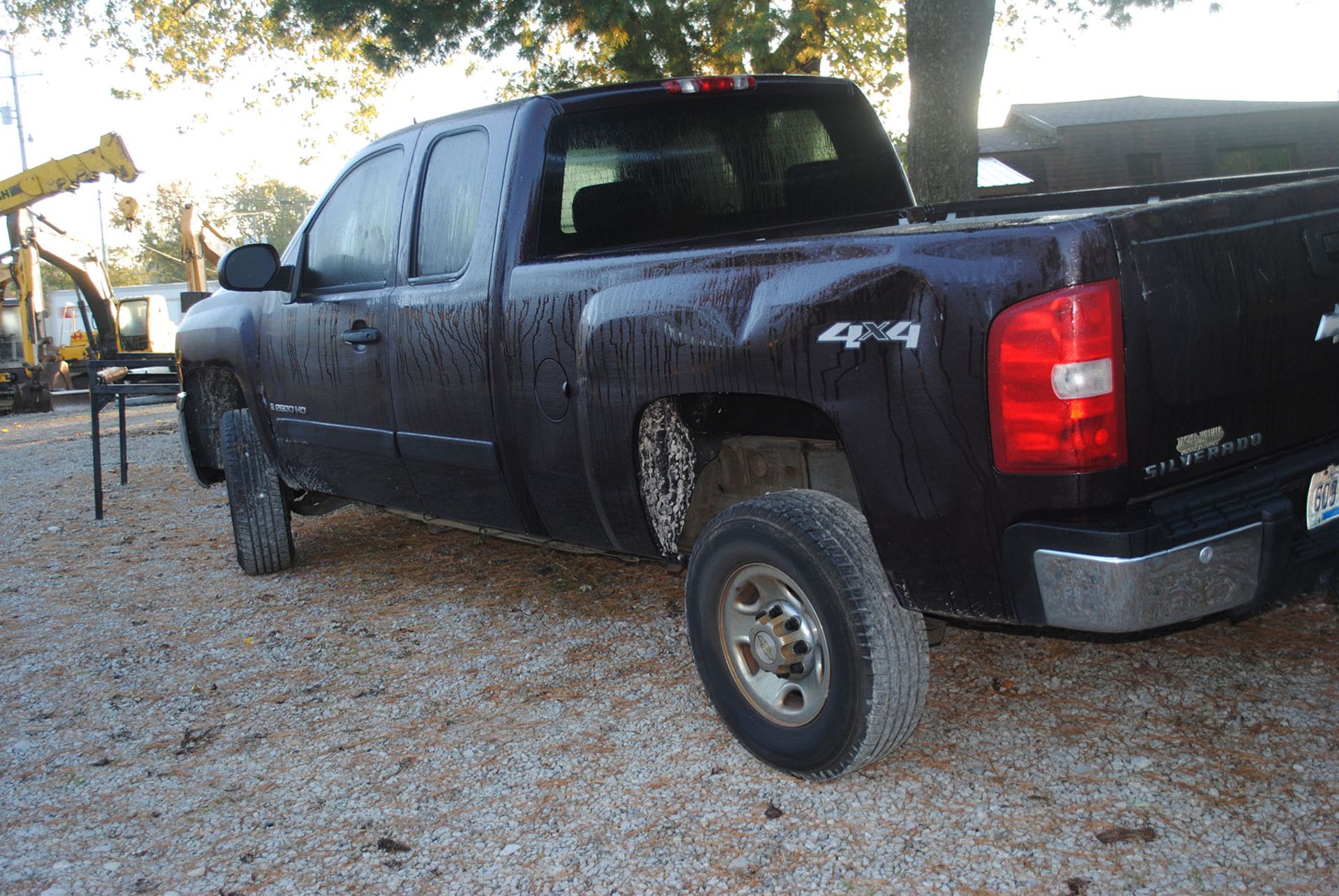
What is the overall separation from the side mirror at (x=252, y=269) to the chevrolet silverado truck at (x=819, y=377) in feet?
0.06

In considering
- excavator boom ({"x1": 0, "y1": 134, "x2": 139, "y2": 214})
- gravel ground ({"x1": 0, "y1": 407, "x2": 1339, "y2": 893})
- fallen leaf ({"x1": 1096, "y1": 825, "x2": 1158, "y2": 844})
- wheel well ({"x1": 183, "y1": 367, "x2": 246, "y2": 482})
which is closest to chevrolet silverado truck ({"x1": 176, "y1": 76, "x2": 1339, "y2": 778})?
gravel ground ({"x1": 0, "y1": 407, "x2": 1339, "y2": 893})

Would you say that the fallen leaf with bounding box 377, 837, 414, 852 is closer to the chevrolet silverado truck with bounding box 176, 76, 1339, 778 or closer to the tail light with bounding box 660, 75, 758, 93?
the chevrolet silverado truck with bounding box 176, 76, 1339, 778

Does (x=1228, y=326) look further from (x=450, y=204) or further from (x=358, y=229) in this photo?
(x=358, y=229)

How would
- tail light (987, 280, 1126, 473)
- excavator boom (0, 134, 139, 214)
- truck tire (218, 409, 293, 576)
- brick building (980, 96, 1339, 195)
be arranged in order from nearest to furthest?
tail light (987, 280, 1126, 473), truck tire (218, 409, 293, 576), excavator boom (0, 134, 139, 214), brick building (980, 96, 1339, 195)

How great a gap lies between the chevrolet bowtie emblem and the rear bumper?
0.34 meters

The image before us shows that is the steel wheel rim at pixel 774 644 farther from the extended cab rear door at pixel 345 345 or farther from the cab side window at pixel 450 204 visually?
the extended cab rear door at pixel 345 345

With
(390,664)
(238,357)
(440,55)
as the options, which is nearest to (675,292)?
(390,664)

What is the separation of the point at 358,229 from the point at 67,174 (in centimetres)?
1756

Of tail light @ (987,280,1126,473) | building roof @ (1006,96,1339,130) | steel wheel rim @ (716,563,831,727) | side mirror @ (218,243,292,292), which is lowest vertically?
steel wheel rim @ (716,563,831,727)

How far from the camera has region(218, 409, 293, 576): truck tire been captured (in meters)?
5.57

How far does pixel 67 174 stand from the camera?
1927 cm

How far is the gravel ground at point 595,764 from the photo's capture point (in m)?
→ 2.63

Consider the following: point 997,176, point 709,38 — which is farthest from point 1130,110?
point 709,38

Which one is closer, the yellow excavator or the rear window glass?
the rear window glass
